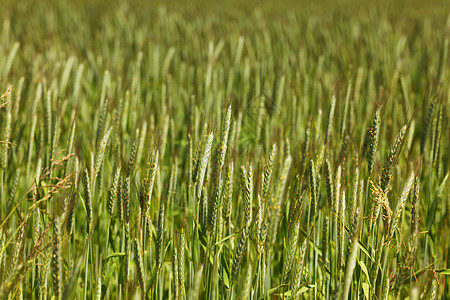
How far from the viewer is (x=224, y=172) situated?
4.05 ft

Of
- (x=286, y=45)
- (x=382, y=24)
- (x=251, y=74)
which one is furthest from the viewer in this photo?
(x=382, y=24)

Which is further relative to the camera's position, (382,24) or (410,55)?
(382,24)

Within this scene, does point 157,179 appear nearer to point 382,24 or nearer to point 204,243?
point 204,243

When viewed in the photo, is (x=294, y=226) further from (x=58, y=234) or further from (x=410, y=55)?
(x=410, y=55)

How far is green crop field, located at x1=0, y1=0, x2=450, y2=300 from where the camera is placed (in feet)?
3.61

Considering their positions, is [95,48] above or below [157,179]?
above

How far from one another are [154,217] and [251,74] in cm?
168

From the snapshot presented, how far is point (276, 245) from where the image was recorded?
158 centimetres

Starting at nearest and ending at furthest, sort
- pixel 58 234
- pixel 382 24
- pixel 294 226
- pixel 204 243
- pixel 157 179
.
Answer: pixel 58 234 → pixel 294 226 → pixel 204 243 → pixel 157 179 → pixel 382 24

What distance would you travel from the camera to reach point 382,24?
4.72 m

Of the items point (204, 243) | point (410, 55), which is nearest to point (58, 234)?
point (204, 243)

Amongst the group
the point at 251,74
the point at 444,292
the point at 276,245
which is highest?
the point at 251,74

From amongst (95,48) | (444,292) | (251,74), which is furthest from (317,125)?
(95,48)

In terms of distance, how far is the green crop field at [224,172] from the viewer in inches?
43.3
